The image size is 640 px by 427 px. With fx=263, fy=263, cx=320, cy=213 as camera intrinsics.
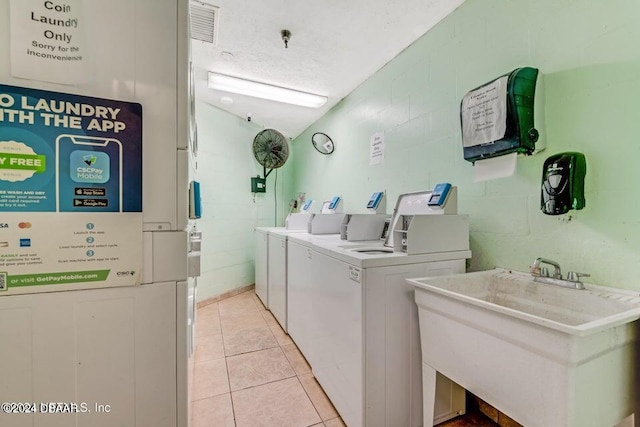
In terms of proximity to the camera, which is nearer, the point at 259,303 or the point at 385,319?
the point at 385,319

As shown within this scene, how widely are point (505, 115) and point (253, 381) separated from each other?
7.52 feet

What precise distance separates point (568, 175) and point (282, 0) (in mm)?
1892

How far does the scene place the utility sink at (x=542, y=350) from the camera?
781 mm

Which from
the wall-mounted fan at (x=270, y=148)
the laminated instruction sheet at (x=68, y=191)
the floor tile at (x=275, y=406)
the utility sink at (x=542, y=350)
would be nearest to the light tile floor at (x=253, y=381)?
the floor tile at (x=275, y=406)

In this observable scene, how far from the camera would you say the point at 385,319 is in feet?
4.37

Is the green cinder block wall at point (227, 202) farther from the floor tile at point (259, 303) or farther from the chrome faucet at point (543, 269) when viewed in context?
the chrome faucet at point (543, 269)

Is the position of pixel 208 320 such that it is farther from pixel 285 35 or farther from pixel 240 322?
pixel 285 35

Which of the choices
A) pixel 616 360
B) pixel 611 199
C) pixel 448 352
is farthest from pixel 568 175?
pixel 448 352

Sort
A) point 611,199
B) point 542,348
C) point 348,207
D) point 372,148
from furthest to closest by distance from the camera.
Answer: point 348,207, point 372,148, point 611,199, point 542,348

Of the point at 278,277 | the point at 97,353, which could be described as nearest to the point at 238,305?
the point at 278,277

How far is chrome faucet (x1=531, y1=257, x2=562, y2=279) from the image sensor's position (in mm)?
1179

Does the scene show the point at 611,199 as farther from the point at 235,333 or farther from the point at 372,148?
the point at 235,333

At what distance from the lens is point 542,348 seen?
0.82 meters

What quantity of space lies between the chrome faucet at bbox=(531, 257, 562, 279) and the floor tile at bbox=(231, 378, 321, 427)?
1427 mm
